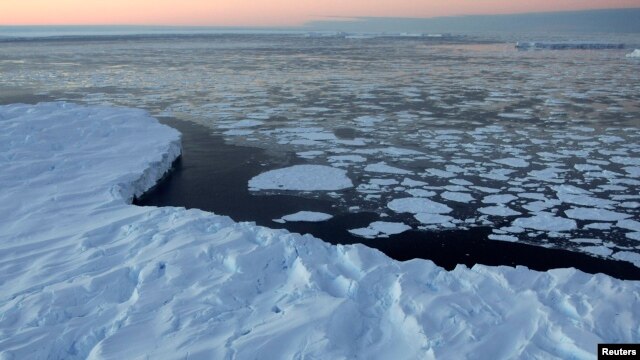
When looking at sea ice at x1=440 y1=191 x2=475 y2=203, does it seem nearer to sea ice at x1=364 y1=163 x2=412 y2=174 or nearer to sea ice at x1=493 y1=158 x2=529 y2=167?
sea ice at x1=364 y1=163 x2=412 y2=174

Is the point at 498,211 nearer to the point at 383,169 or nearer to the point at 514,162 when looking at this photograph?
the point at 383,169

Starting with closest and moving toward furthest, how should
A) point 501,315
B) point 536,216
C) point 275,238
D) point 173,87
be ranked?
1. point 501,315
2. point 275,238
3. point 536,216
4. point 173,87

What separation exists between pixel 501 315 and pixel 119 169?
5.16m

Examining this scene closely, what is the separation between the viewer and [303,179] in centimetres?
689

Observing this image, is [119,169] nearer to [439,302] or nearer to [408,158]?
[408,158]

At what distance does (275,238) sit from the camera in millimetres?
4367

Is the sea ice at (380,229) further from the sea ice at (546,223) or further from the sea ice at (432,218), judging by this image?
the sea ice at (546,223)

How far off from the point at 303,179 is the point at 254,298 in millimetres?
3400

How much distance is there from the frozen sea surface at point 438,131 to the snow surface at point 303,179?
59 millimetres

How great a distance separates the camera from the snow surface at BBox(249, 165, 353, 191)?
6.61 m

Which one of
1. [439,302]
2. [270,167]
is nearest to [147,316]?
[439,302]

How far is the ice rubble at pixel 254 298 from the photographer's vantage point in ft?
10.1

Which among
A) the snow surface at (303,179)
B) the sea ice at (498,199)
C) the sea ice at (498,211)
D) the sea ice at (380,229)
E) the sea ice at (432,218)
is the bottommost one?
the sea ice at (380,229)

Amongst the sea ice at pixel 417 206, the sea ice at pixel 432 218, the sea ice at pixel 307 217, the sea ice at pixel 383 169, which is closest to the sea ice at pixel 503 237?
the sea ice at pixel 432 218
